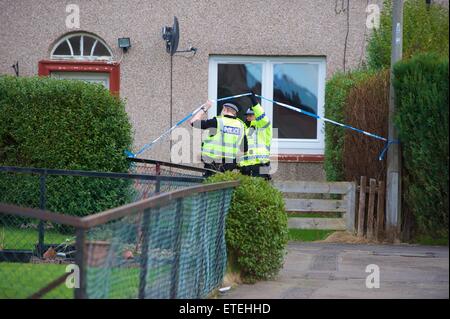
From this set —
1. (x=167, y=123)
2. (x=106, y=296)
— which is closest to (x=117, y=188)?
(x=106, y=296)

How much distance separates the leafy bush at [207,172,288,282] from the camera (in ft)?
28.9

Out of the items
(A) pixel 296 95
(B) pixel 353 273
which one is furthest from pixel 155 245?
(A) pixel 296 95

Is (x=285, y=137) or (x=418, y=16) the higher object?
(x=418, y=16)

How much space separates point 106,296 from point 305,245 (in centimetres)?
725

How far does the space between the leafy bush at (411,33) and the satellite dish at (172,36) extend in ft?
11.6

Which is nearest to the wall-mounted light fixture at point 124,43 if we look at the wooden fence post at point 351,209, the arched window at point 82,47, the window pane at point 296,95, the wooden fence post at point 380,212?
the arched window at point 82,47

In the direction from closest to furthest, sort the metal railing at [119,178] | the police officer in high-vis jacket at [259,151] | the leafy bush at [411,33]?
the metal railing at [119,178] < the leafy bush at [411,33] < the police officer in high-vis jacket at [259,151]

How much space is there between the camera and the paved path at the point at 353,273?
321 inches

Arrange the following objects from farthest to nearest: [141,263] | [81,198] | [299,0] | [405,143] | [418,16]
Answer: [299,0]
[418,16]
[405,143]
[81,198]
[141,263]

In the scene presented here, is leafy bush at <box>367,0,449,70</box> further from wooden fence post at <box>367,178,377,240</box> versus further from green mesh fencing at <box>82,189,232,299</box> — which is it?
green mesh fencing at <box>82,189,232,299</box>

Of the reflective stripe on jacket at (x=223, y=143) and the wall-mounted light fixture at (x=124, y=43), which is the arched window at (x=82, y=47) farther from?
the reflective stripe on jacket at (x=223, y=143)

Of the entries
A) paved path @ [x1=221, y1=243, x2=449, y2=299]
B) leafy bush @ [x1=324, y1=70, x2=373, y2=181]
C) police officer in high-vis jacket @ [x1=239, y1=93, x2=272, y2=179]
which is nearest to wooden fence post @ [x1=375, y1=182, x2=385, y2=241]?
paved path @ [x1=221, y1=243, x2=449, y2=299]

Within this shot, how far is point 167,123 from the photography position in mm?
17266
